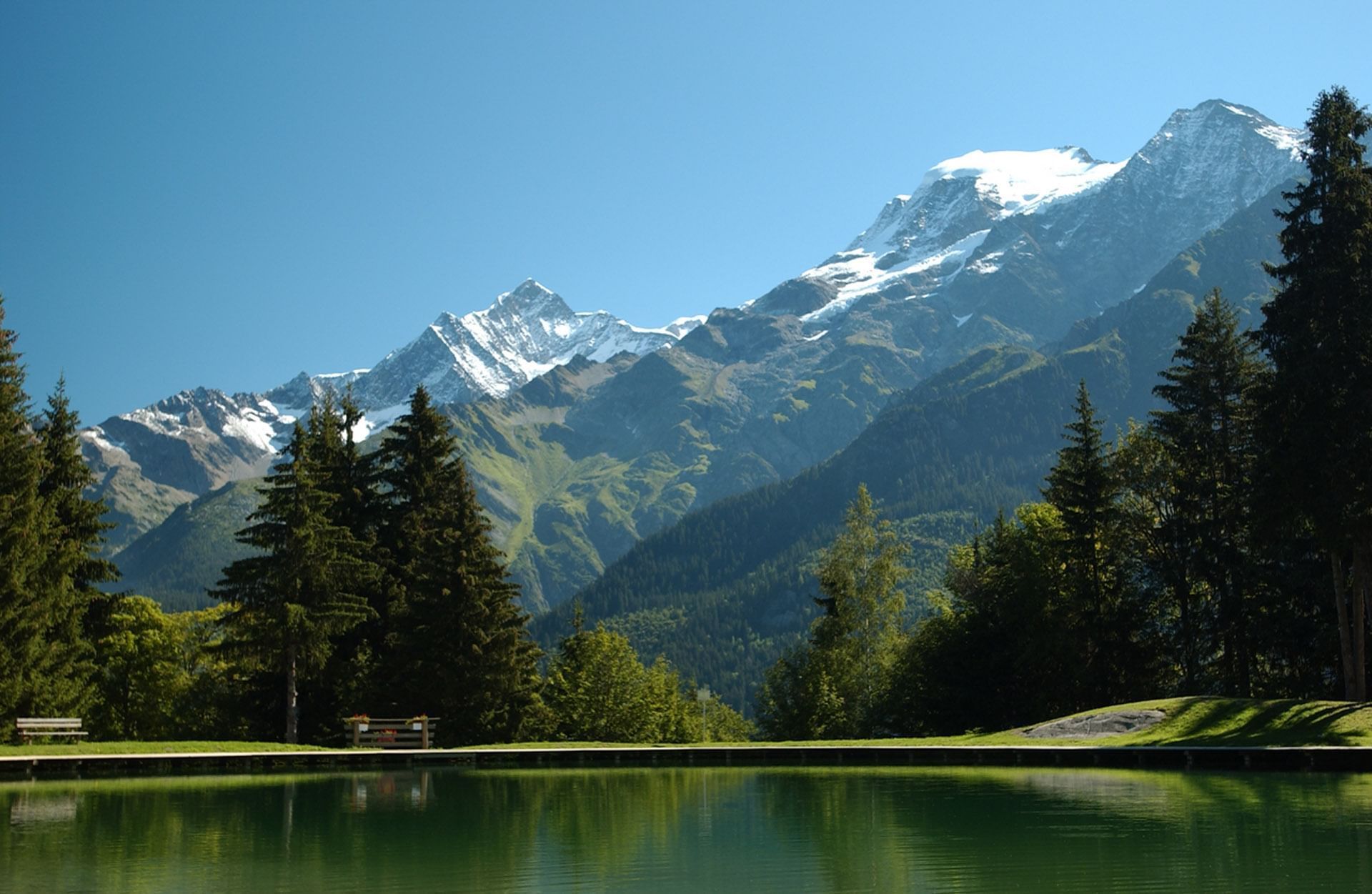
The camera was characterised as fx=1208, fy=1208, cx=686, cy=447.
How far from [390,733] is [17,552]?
1555 cm

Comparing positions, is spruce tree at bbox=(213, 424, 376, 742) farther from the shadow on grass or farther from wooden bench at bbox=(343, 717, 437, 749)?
the shadow on grass

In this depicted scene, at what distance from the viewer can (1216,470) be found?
5438 centimetres

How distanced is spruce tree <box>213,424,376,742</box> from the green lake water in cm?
1475

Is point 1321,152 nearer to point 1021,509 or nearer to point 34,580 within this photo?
point 1021,509

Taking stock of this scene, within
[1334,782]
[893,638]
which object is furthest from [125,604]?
[1334,782]

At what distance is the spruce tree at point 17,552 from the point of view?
42.9 meters

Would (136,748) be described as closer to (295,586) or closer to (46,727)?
(46,727)

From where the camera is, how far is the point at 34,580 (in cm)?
4594

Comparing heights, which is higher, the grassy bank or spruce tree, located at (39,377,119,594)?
spruce tree, located at (39,377,119,594)

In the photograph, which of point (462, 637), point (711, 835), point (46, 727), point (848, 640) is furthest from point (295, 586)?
point (711, 835)

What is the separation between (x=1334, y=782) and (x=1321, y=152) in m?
23.6

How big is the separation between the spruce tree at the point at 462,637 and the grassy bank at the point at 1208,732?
7.23 metres

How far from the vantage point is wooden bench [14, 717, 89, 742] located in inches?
1719

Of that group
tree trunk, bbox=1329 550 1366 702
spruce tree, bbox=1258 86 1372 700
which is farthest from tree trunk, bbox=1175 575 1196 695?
tree trunk, bbox=1329 550 1366 702
